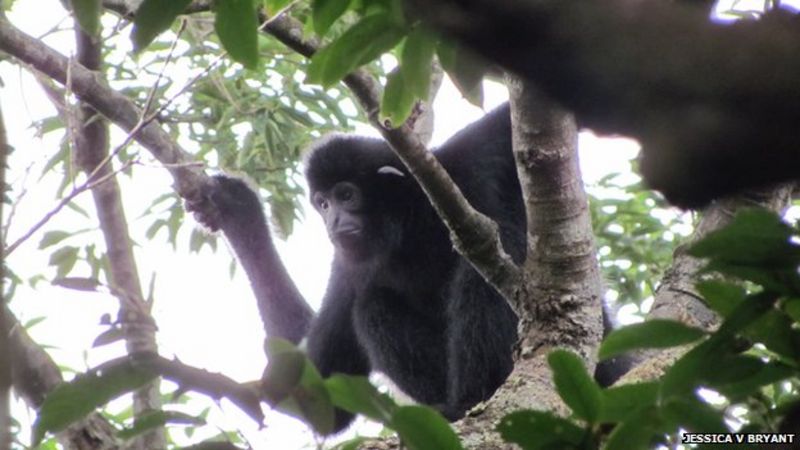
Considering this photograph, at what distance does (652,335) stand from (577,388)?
0.16 metres

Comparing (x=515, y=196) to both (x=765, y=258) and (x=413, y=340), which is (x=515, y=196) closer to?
(x=413, y=340)

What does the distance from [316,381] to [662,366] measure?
228 centimetres

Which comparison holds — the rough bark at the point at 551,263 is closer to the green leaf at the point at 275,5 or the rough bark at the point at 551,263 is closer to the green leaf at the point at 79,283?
the green leaf at the point at 275,5

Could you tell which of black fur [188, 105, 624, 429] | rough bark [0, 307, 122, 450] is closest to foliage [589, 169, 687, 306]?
black fur [188, 105, 624, 429]

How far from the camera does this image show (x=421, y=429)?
201cm

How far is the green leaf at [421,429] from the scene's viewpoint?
2.00 m

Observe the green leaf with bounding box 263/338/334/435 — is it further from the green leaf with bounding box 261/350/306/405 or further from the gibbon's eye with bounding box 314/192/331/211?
the gibbon's eye with bounding box 314/192/331/211

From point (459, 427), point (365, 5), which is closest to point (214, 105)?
point (459, 427)

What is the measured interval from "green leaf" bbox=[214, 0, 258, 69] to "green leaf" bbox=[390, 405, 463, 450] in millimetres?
1023

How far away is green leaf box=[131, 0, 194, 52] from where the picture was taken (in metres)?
2.40

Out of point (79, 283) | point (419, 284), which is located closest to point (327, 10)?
point (79, 283)

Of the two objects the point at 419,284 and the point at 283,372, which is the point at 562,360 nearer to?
the point at 283,372

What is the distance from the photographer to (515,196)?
7.05m

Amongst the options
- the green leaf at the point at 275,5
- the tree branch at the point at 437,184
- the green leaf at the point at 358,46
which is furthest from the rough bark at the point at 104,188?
the green leaf at the point at 358,46
